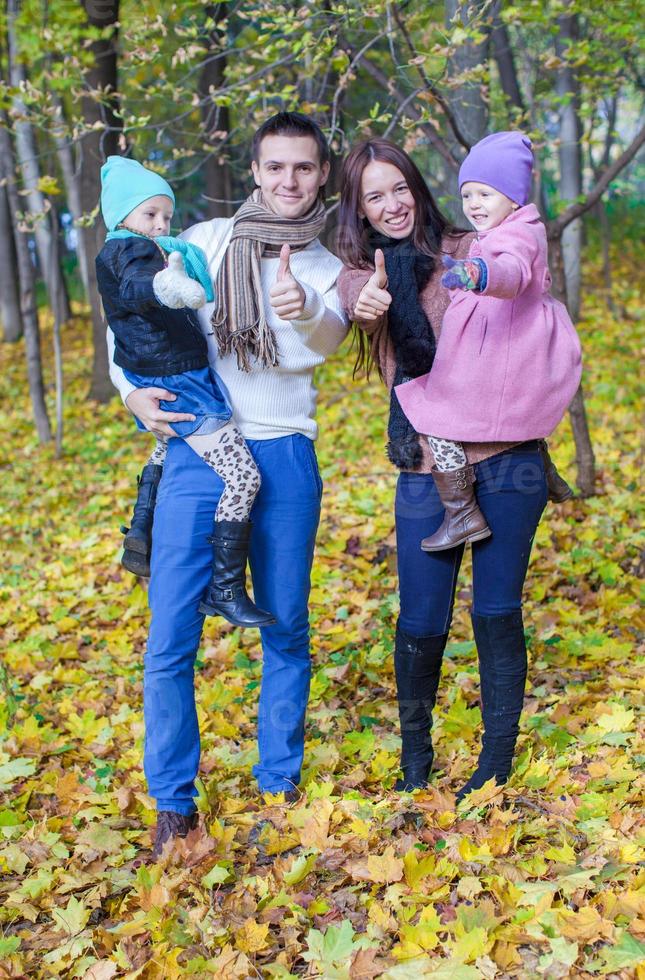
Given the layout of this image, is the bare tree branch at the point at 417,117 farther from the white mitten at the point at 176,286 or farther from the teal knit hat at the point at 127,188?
the white mitten at the point at 176,286

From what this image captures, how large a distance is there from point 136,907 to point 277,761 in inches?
25.6

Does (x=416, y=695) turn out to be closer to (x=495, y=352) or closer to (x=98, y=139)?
(x=495, y=352)

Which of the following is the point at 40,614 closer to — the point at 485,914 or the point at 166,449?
the point at 166,449

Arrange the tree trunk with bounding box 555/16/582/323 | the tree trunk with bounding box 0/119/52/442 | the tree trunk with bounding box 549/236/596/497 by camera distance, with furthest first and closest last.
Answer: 1. the tree trunk with bounding box 555/16/582/323
2. the tree trunk with bounding box 0/119/52/442
3. the tree trunk with bounding box 549/236/596/497

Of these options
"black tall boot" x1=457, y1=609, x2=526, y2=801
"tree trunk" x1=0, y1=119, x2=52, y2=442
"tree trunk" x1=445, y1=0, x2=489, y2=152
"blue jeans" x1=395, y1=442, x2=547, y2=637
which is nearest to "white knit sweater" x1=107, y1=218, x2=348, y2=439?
"blue jeans" x1=395, y1=442, x2=547, y2=637

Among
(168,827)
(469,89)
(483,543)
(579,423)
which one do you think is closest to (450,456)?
(483,543)

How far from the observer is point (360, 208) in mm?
2822

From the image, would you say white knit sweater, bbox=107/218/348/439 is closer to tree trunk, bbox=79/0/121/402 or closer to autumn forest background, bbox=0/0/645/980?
autumn forest background, bbox=0/0/645/980

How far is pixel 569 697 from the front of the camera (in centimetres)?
387

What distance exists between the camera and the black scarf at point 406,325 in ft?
9.03

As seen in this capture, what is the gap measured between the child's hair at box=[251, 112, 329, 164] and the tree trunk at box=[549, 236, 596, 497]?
2.94m

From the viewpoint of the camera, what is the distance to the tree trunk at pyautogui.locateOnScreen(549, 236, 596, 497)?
5.62 m

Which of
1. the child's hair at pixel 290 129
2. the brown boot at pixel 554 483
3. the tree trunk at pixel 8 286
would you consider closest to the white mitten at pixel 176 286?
the child's hair at pixel 290 129

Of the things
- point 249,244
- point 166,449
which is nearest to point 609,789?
point 166,449
